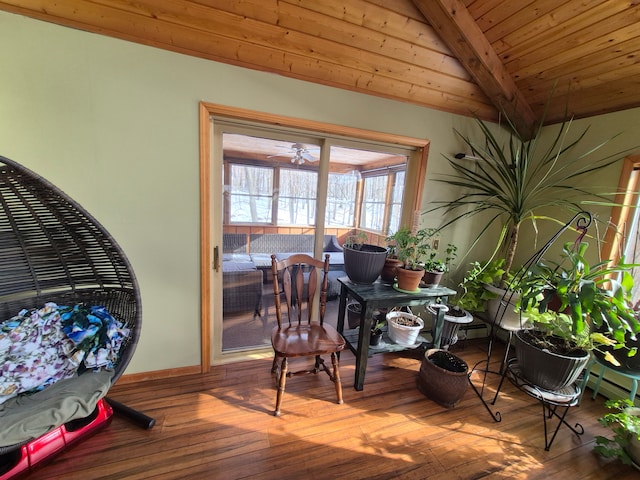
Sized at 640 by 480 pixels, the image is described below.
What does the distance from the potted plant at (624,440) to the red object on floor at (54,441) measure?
110 inches

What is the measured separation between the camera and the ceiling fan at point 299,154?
2025 millimetres

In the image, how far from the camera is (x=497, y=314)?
191 cm

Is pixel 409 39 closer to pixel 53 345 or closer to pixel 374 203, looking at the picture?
pixel 374 203

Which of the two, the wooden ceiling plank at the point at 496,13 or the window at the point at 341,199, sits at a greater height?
the wooden ceiling plank at the point at 496,13

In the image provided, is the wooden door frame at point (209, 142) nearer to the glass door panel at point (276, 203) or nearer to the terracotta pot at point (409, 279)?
the glass door panel at point (276, 203)

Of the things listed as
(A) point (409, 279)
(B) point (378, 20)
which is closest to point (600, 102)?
(B) point (378, 20)

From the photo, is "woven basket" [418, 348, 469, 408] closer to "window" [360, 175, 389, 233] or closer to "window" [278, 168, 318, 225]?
"window" [360, 175, 389, 233]

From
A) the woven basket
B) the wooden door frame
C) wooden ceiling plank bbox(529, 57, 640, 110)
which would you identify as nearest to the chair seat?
the wooden door frame

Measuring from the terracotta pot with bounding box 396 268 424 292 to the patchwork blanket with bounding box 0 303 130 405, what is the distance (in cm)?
170

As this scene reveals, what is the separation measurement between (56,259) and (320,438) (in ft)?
5.73

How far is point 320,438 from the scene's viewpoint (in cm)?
145

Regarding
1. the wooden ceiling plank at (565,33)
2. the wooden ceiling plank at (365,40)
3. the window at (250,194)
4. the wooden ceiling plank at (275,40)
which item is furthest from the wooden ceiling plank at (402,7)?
the window at (250,194)

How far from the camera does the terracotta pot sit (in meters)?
1.81

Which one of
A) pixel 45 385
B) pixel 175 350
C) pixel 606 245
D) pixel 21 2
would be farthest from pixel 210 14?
pixel 606 245
